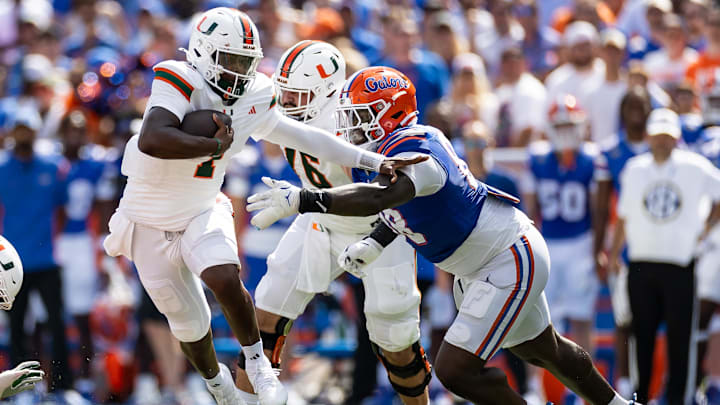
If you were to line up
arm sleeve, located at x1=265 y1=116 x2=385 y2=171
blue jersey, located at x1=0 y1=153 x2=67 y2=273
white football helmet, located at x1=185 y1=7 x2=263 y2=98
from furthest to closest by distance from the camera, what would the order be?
blue jersey, located at x1=0 y1=153 x2=67 y2=273 → white football helmet, located at x1=185 y1=7 x2=263 y2=98 → arm sleeve, located at x1=265 y1=116 x2=385 y2=171

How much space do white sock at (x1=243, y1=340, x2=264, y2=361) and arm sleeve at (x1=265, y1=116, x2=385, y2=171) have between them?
3.20 ft

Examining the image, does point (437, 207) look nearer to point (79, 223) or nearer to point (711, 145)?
point (711, 145)

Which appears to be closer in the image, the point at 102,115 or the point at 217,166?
the point at 217,166

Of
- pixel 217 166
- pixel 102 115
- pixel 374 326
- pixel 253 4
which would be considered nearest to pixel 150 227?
pixel 217 166

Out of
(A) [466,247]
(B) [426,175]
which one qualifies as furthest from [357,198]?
(A) [466,247]

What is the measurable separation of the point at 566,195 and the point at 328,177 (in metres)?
2.62

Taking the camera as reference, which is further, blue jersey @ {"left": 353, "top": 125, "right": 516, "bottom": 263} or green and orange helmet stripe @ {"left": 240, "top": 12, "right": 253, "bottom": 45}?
green and orange helmet stripe @ {"left": 240, "top": 12, "right": 253, "bottom": 45}

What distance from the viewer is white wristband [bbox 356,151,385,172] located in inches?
197

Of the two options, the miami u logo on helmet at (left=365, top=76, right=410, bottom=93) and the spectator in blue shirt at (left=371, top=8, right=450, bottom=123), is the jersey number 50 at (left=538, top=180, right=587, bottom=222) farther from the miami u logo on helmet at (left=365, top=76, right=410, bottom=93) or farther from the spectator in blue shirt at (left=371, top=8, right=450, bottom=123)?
the miami u logo on helmet at (left=365, top=76, right=410, bottom=93)

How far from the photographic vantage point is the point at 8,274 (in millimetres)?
5207

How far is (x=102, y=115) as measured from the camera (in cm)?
926

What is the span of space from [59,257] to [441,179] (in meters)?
4.61

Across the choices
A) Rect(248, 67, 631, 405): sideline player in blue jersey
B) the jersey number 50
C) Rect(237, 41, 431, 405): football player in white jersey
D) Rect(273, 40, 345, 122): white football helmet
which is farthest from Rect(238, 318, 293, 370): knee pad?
the jersey number 50

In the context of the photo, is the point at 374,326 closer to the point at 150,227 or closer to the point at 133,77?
the point at 150,227
